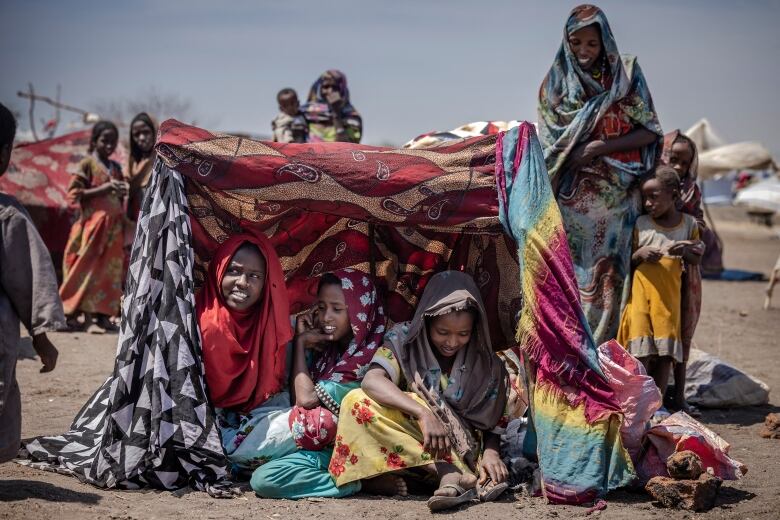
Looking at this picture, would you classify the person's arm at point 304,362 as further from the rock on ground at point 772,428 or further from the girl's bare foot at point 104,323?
the girl's bare foot at point 104,323

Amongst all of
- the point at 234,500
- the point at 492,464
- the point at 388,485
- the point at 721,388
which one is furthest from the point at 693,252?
the point at 234,500

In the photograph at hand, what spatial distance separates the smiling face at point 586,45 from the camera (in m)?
6.08

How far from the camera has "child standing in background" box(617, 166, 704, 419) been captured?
6172mm

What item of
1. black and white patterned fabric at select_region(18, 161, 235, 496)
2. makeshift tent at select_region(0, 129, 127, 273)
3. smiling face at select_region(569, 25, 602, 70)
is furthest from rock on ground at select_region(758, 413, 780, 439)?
makeshift tent at select_region(0, 129, 127, 273)

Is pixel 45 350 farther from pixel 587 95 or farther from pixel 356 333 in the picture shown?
pixel 587 95

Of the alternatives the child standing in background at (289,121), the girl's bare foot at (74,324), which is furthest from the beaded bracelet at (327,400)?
the child standing in background at (289,121)

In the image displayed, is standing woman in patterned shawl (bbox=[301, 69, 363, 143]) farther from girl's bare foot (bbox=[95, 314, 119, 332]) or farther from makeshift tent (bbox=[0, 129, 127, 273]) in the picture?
girl's bare foot (bbox=[95, 314, 119, 332])

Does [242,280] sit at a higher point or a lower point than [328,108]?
lower

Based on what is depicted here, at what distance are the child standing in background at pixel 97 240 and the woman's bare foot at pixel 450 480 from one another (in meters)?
6.48

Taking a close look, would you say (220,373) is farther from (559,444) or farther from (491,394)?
(559,444)

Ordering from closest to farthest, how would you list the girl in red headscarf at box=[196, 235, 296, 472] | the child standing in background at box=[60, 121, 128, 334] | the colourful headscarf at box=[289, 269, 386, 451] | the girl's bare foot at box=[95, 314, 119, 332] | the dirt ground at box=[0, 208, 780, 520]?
the dirt ground at box=[0, 208, 780, 520] < the colourful headscarf at box=[289, 269, 386, 451] < the girl in red headscarf at box=[196, 235, 296, 472] < the child standing in background at box=[60, 121, 128, 334] < the girl's bare foot at box=[95, 314, 119, 332]

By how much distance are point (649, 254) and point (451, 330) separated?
2018mm

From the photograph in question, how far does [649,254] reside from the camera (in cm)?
616

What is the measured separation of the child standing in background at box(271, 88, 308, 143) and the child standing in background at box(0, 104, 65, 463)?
7470mm
